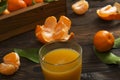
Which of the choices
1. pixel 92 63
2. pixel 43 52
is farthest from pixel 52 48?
pixel 92 63

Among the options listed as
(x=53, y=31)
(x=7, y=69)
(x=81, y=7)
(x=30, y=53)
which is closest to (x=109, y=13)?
(x=81, y=7)

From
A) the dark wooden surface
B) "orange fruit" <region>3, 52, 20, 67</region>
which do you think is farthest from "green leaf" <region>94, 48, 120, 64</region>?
"orange fruit" <region>3, 52, 20, 67</region>

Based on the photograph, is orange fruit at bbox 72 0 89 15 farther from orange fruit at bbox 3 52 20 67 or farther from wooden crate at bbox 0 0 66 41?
orange fruit at bbox 3 52 20 67

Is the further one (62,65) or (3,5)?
(3,5)

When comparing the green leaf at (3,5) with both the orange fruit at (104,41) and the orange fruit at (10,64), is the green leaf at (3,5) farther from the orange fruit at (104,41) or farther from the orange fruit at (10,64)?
the orange fruit at (104,41)

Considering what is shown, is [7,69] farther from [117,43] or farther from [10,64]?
[117,43]

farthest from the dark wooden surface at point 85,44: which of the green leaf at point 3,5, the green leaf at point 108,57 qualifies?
the green leaf at point 3,5

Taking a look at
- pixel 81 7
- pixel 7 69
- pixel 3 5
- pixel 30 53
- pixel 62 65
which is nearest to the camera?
pixel 62 65
